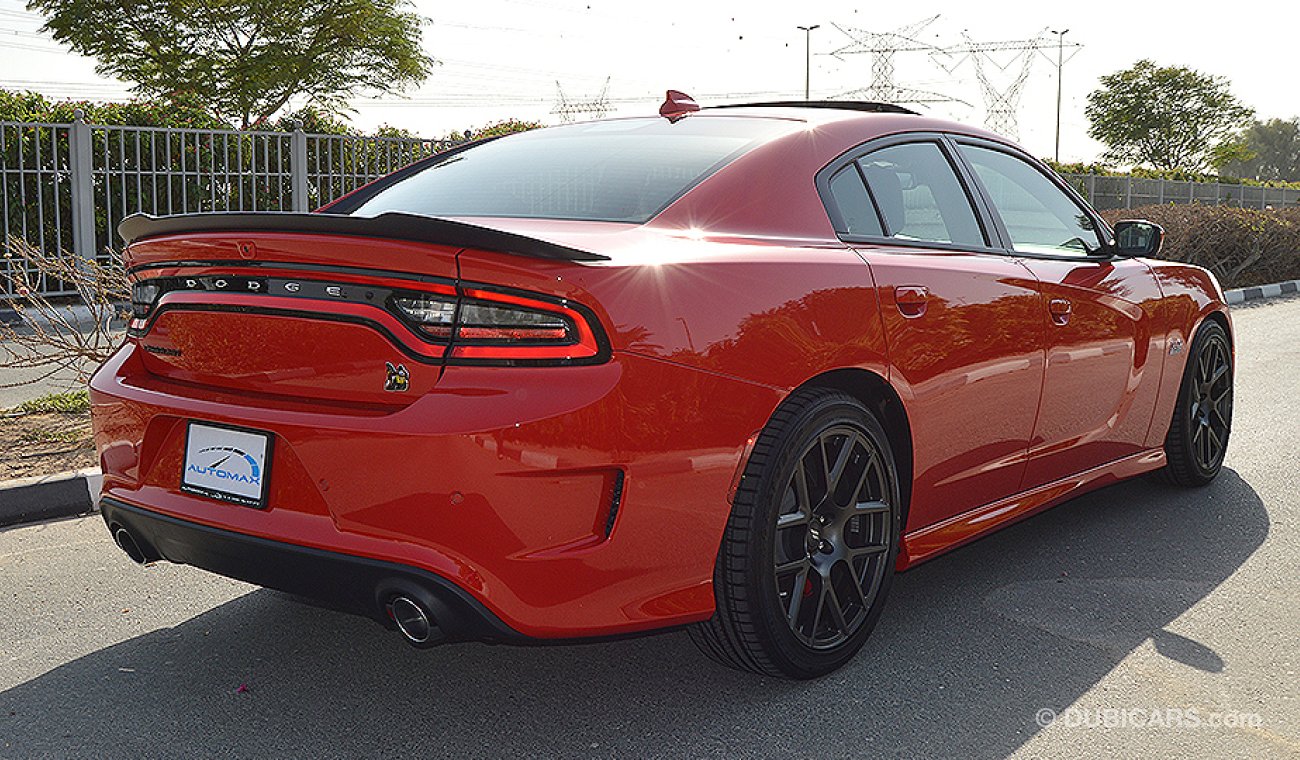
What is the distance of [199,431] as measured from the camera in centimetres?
280

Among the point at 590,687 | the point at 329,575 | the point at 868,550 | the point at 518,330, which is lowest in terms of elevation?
the point at 590,687

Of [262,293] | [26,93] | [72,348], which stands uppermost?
[26,93]

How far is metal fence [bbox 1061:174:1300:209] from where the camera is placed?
97.7 feet

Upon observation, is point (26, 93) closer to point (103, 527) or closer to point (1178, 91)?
point (103, 527)

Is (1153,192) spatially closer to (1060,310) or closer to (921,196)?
(1060,310)

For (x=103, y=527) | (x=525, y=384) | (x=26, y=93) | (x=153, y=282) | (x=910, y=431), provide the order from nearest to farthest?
(x=525, y=384) < (x=153, y=282) < (x=910, y=431) < (x=103, y=527) < (x=26, y=93)

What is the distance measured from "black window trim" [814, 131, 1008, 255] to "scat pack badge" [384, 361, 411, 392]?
50.0 inches

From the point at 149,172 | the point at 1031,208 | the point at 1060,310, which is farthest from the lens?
the point at 149,172

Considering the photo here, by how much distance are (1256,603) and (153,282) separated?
3243 mm

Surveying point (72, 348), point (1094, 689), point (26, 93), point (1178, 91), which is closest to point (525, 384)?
point (1094, 689)

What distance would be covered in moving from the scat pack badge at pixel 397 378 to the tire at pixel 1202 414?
3518mm

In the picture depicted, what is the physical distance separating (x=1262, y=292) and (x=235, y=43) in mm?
30118

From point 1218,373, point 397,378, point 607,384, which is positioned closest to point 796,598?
point 607,384

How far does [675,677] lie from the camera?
10.4 ft
